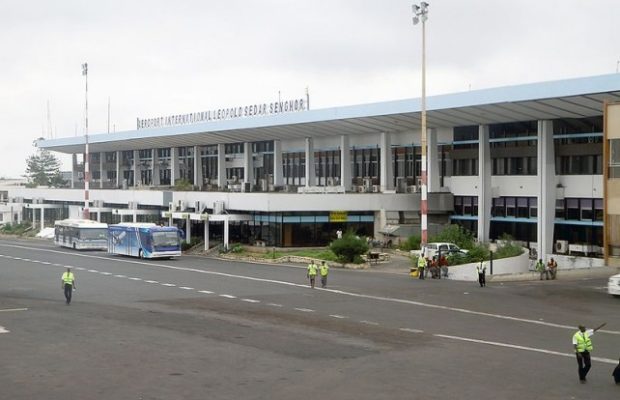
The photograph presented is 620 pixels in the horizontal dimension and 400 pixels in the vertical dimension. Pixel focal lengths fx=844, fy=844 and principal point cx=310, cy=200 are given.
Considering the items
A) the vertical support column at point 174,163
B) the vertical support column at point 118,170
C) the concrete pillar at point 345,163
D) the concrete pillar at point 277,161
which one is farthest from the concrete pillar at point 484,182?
the vertical support column at point 118,170

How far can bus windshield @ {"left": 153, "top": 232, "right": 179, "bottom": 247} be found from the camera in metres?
59.5

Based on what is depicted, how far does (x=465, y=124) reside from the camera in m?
66.6

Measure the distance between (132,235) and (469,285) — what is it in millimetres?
28374

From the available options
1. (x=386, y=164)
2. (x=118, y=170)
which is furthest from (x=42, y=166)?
(x=386, y=164)

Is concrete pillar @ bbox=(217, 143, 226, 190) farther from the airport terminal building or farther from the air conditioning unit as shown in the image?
the air conditioning unit

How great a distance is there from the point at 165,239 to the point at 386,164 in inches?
867

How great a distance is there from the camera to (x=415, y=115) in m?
63.8

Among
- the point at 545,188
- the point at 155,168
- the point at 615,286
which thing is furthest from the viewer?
the point at 155,168

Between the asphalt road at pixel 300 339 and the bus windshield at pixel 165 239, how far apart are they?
15.7 meters

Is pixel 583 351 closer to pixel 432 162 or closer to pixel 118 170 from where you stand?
pixel 432 162

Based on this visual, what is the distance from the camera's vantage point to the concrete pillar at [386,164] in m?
72.5

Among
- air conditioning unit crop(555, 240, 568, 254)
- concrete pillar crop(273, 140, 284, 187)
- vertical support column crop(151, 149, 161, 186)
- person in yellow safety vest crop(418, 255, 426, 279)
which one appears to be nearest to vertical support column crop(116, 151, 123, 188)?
vertical support column crop(151, 149, 161, 186)

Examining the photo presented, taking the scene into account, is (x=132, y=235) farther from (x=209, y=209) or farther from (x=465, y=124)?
(x=465, y=124)

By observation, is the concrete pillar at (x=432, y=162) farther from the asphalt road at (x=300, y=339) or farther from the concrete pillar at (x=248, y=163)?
the asphalt road at (x=300, y=339)
